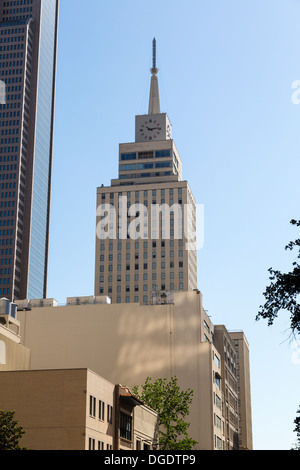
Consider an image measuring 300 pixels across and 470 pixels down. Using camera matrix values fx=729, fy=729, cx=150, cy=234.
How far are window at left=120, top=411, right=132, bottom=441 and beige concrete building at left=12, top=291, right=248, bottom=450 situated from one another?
25.2m

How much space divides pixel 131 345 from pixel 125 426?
96.5 feet

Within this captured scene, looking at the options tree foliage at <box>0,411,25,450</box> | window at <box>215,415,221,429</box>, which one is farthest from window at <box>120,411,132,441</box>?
window at <box>215,415,221,429</box>

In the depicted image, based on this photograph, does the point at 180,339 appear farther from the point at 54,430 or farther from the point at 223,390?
the point at 54,430

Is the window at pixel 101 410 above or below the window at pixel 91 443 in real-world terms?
above

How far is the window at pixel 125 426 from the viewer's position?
79.2 m

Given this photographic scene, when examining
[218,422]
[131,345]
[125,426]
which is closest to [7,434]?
[125,426]

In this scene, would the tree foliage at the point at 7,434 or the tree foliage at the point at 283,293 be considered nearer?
the tree foliage at the point at 283,293

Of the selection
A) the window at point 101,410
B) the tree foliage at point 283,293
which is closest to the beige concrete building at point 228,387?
the window at point 101,410

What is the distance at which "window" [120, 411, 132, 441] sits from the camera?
7915cm

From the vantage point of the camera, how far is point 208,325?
125750 mm

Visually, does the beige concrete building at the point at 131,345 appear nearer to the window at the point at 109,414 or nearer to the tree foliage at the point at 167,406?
the tree foliage at the point at 167,406

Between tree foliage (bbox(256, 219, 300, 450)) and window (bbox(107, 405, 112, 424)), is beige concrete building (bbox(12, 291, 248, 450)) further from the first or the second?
tree foliage (bbox(256, 219, 300, 450))

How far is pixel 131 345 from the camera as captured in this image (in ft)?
360

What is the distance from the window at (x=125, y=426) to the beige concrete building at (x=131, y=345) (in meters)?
25.2
